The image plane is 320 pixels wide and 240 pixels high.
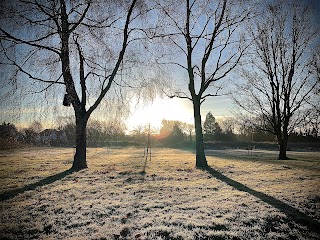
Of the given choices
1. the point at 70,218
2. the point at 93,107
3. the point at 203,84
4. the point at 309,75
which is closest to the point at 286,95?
the point at 309,75

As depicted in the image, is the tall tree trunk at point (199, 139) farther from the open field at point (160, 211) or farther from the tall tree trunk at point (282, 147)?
the tall tree trunk at point (282, 147)

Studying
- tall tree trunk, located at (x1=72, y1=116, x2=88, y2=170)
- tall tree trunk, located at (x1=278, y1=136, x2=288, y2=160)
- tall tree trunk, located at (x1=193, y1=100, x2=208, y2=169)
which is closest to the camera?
tall tree trunk, located at (x1=72, y1=116, x2=88, y2=170)

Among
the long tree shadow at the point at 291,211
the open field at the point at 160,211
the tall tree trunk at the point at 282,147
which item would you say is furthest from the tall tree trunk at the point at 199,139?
the tall tree trunk at the point at 282,147

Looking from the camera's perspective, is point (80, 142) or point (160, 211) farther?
point (80, 142)

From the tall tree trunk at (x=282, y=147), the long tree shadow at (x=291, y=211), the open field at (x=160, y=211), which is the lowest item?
the open field at (x=160, y=211)

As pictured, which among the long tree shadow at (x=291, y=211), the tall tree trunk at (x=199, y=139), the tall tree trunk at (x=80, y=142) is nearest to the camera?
the long tree shadow at (x=291, y=211)

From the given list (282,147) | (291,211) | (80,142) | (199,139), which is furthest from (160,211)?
(282,147)

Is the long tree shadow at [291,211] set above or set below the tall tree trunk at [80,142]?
below

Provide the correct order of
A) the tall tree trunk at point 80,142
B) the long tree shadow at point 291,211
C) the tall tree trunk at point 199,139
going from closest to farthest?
the long tree shadow at point 291,211 → the tall tree trunk at point 80,142 → the tall tree trunk at point 199,139

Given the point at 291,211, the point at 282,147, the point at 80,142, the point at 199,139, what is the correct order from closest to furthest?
the point at 291,211
the point at 80,142
the point at 199,139
the point at 282,147

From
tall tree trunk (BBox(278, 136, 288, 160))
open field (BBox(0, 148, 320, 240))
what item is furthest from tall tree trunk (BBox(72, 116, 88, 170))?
tall tree trunk (BBox(278, 136, 288, 160))

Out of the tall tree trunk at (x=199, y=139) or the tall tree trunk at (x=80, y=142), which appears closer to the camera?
the tall tree trunk at (x=80, y=142)

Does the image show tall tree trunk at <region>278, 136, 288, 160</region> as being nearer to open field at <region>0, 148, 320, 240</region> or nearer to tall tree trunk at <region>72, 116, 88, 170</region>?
open field at <region>0, 148, 320, 240</region>

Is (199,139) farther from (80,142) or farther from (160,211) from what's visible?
(160,211)
